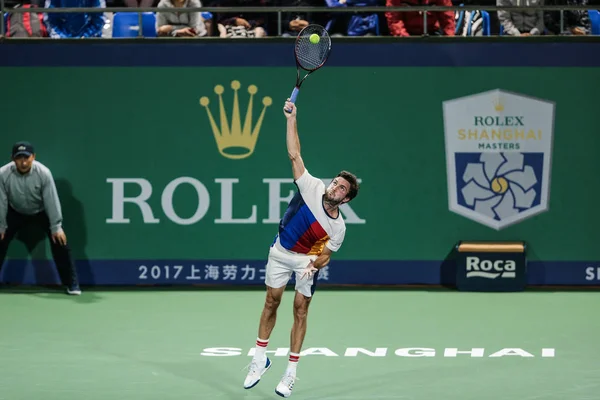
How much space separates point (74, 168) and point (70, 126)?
54cm

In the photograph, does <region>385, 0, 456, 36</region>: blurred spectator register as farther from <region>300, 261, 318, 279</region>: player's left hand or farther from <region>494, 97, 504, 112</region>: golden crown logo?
<region>300, 261, 318, 279</region>: player's left hand

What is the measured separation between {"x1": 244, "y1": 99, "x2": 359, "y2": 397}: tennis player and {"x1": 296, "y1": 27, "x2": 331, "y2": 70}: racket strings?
862 millimetres

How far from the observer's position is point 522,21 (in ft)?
49.5

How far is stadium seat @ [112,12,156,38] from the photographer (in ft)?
49.6

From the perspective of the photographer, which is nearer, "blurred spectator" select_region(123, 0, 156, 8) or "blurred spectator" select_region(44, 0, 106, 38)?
"blurred spectator" select_region(44, 0, 106, 38)

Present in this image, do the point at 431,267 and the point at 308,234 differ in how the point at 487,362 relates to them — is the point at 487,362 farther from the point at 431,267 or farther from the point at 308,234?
the point at 431,267

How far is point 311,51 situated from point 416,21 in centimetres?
483

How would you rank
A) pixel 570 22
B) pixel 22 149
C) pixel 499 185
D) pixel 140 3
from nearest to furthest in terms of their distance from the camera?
pixel 22 149 < pixel 499 185 < pixel 570 22 < pixel 140 3

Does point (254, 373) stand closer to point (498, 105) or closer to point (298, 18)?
point (498, 105)

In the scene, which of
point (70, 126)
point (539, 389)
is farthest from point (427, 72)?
point (539, 389)

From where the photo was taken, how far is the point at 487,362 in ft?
36.1

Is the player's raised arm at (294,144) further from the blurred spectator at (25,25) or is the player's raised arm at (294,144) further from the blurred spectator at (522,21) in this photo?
the blurred spectator at (25,25)

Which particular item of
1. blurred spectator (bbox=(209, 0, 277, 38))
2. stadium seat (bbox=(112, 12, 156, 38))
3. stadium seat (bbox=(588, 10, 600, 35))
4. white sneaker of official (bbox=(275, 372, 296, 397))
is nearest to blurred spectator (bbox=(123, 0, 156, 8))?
stadium seat (bbox=(112, 12, 156, 38))

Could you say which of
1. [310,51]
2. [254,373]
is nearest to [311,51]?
[310,51]
